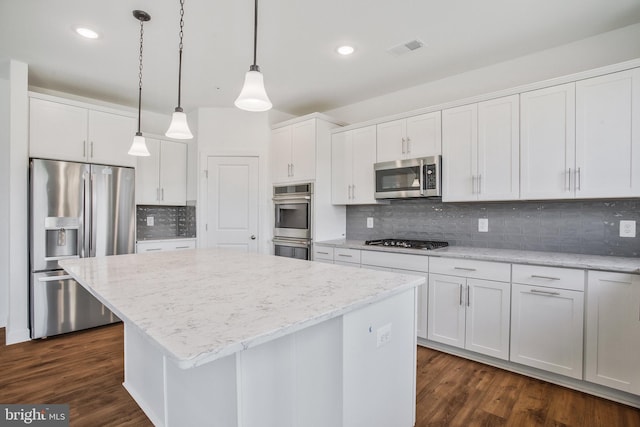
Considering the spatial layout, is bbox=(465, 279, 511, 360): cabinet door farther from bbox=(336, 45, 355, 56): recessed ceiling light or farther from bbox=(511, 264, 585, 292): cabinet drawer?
bbox=(336, 45, 355, 56): recessed ceiling light

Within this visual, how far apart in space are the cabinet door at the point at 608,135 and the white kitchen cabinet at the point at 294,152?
94.0 inches

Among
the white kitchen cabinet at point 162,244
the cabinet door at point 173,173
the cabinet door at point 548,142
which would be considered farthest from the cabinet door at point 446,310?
the cabinet door at point 173,173

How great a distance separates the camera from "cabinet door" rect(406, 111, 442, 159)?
305 centimetres

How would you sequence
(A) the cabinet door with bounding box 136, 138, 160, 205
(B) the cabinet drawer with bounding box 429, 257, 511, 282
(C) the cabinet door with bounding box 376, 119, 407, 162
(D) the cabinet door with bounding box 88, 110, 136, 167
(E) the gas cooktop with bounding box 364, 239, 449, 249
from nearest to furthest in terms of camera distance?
(B) the cabinet drawer with bounding box 429, 257, 511, 282, (E) the gas cooktop with bounding box 364, 239, 449, 249, (C) the cabinet door with bounding box 376, 119, 407, 162, (D) the cabinet door with bounding box 88, 110, 136, 167, (A) the cabinet door with bounding box 136, 138, 160, 205

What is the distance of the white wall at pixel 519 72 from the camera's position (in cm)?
246

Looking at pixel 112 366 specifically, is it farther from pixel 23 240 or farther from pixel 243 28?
pixel 243 28

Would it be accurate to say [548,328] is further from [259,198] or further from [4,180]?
[4,180]

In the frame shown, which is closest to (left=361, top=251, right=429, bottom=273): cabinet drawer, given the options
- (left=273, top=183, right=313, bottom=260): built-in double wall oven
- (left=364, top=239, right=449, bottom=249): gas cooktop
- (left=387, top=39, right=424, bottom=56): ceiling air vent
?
(left=364, top=239, right=449, bottom=249): gas cooktop

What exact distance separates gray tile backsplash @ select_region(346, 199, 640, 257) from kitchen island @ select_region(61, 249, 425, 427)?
1.75 meters

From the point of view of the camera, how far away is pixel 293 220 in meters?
3.94

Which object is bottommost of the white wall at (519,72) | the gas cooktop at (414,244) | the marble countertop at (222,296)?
the marble countertop at (222,296)

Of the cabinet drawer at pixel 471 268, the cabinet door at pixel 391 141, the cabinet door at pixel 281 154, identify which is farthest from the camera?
the cabinet door at pixel 281 154

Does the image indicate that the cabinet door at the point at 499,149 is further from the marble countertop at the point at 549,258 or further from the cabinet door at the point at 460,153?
the marble countertop at the point at 549,258

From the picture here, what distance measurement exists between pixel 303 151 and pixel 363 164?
2.40 ft
